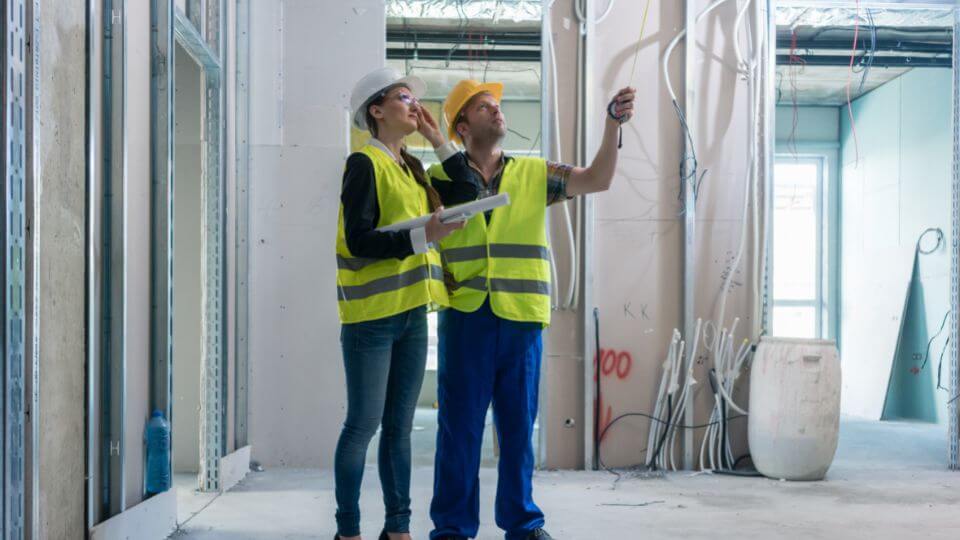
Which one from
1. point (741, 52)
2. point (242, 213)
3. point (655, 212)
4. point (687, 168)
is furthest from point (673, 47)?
point (242, 213)

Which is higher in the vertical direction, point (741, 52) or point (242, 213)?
point (741, 52)

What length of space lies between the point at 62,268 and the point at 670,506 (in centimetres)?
222

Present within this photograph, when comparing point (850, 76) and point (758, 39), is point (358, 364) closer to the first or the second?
point (758, 39)

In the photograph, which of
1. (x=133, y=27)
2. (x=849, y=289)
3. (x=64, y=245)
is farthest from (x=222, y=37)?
(x=849, y=289)

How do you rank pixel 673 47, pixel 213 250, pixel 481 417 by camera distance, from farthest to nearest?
1. pixel 673 47
2. pixel 213 250
3. pixel 481 417

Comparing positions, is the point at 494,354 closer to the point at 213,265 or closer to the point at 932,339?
the point at 213,265

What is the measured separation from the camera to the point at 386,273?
2.32 metres

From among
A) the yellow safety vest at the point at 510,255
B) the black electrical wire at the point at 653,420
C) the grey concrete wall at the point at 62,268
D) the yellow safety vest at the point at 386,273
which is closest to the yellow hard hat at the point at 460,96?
the yellow safety vest at the point at 510,255

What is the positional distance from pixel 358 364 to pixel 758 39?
2859 mm

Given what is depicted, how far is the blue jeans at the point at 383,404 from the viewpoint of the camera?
229cm

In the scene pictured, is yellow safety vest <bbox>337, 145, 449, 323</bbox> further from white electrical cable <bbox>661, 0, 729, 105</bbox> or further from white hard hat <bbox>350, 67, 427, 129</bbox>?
white electrical cable <bbox>661, 0, 729, 105</bbox>

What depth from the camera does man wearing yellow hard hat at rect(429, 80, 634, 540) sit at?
2535 mm

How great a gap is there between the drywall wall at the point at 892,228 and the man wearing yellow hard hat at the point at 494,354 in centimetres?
461

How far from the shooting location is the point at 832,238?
8148 mm
